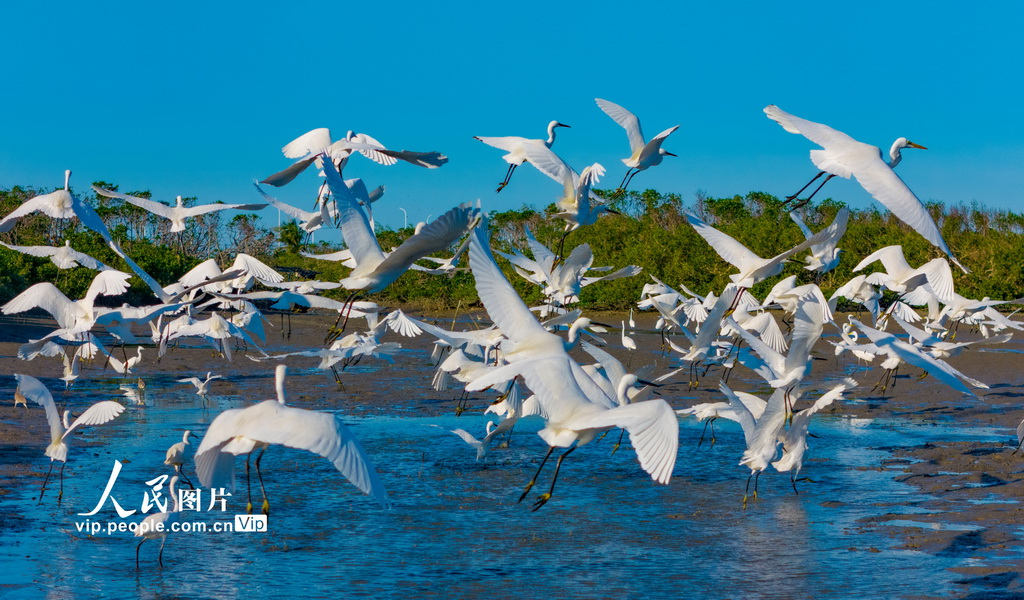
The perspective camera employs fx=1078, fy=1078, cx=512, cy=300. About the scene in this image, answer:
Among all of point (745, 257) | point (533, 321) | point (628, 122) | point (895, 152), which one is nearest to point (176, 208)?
point (628, 122)

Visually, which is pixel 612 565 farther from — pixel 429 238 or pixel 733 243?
pixel 733 243

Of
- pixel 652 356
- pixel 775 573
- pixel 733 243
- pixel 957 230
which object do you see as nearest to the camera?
pixel 775 573

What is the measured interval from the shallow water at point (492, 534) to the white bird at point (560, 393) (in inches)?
45.3

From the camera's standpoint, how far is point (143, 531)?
6.57m

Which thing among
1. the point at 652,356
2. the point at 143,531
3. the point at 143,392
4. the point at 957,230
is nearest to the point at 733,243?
the point at 143,531

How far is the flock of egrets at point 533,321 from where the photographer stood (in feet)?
20.0

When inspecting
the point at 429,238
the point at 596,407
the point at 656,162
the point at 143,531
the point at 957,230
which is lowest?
the point at 143,531

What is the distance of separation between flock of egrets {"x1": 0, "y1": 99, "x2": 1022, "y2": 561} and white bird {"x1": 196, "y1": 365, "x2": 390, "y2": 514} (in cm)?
1

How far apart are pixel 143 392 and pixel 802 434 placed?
9615mm

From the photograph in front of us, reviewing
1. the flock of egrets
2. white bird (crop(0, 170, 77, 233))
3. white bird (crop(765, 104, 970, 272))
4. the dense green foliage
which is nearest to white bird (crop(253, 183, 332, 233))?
the flock of egrets

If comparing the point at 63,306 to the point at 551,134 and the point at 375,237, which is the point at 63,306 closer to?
the point at 375,237

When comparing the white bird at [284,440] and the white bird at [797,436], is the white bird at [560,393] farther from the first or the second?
the white bird at [797,436]

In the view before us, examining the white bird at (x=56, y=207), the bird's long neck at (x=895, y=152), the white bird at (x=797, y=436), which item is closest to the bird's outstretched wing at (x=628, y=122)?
the bird's long neck at (x=895, y=152)

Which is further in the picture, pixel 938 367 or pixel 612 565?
pixel 612 565
